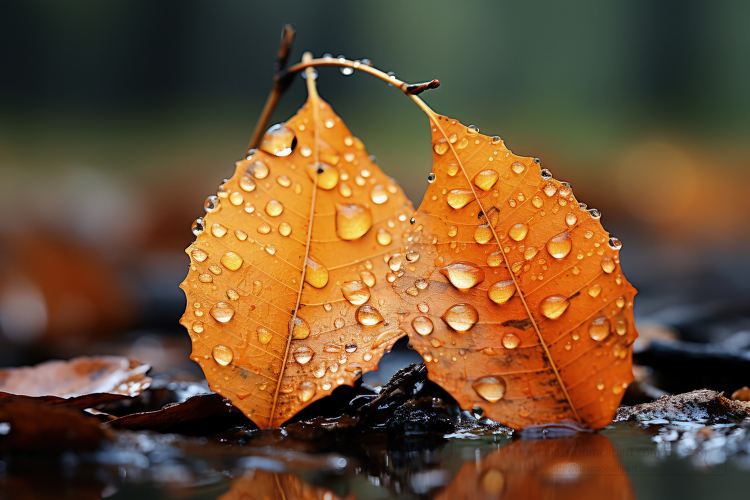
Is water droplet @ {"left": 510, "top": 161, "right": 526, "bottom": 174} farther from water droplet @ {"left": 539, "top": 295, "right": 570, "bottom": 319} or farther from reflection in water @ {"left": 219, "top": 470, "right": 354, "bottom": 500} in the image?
reflection in water @ {"left": 219, "top": 470, "right": 354, "bottom": 500}

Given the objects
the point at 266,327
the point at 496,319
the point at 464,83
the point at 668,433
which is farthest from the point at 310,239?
the point at 464,83

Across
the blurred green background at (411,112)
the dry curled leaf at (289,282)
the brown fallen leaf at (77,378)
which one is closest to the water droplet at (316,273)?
the dry curled leaf at (289,282)

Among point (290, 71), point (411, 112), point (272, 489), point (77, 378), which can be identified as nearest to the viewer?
point (272, 489)

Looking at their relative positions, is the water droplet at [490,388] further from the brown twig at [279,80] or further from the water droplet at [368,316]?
the brown twig at [279,80]

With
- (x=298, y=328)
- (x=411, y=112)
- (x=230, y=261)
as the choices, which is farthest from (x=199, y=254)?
(x=411, y=112)

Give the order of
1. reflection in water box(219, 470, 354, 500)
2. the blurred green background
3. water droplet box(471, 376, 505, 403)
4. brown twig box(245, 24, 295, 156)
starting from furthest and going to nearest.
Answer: the blurred green background, brown twig box(245, 24, 295, 156), water droplet box(471, 376, 505, 403), reflection in water box(219, 470, 354, 500)

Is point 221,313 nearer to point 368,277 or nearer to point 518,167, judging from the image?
point 368,277

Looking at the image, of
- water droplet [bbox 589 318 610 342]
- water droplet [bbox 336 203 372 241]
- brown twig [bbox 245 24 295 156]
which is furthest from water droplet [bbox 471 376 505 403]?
brown twig [bbox 245 24 295 156]
